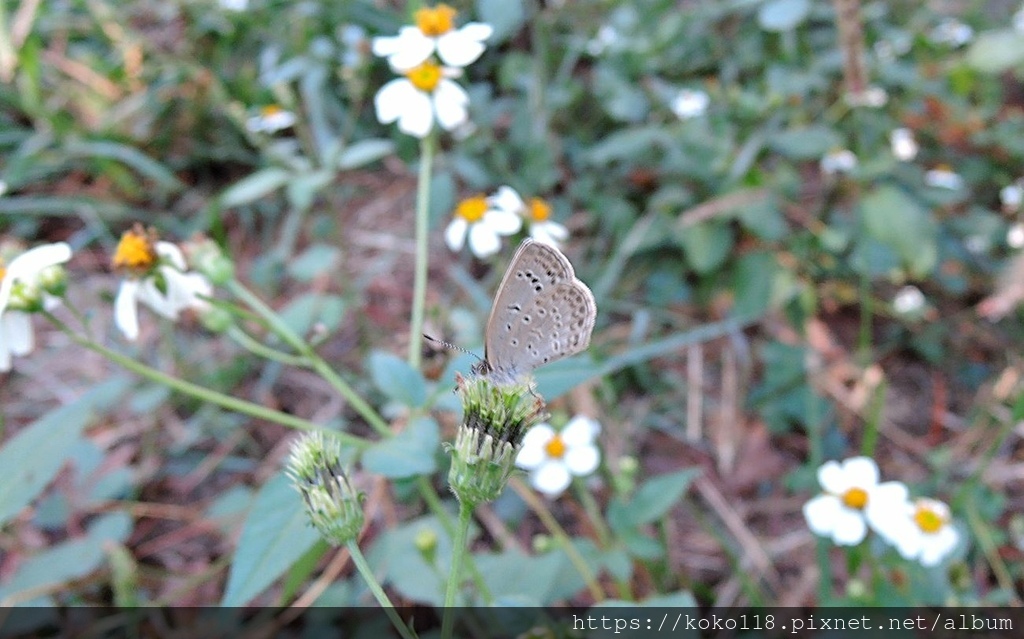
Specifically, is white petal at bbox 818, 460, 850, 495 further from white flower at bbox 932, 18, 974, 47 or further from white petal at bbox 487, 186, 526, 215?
white flower at bbox 932, 18, 974, 47

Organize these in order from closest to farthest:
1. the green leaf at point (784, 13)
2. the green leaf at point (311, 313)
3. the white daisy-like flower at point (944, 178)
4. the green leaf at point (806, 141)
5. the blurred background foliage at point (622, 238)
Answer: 1. the green leaf at point (311, 313)
2. the blurred background foliage at point (622, 238)
3. the green leaf at point (784, 13)
4. the green leaf at point (806, 141)
5. the white daisy-like flower at point (944, 178)

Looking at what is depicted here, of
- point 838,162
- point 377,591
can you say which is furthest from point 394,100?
point 838,162

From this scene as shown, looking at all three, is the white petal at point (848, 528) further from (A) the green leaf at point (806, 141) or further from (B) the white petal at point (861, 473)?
(A) the green leaf at point (806, 141)

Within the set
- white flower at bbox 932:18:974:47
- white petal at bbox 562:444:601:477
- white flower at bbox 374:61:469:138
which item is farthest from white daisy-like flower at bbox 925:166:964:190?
white flower at bbox 374:61:469:138

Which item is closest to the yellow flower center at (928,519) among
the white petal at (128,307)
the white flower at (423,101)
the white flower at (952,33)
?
the white flower at (423,101)

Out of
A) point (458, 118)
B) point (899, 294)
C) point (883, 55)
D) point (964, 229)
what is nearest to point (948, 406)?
point (899, 294)

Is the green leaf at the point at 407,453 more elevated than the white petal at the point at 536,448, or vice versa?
the green leaf at the point at 407,453

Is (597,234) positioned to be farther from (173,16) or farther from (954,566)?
(173,16)
